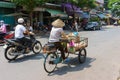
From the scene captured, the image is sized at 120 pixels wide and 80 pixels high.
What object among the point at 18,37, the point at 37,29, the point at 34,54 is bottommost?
the point at 37,29

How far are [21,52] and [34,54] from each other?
136 centimetres

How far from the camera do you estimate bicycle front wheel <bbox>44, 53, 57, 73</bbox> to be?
327 inches

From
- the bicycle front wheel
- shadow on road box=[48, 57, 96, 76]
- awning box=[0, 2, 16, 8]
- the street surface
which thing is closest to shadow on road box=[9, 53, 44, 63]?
the street surface

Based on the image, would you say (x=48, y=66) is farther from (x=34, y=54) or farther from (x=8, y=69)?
(x=34, y=54)

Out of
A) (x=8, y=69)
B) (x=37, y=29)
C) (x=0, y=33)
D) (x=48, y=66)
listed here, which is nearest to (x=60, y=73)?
(x=48, y=66)

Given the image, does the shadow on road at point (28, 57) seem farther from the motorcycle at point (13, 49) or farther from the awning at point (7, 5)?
the awning at point (7, 5)

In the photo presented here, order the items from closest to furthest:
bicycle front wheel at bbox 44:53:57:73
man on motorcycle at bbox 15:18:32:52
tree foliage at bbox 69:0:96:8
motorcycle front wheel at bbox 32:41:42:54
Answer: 1. bicycle front wheel at bbox 44:53:57:73
2. man on motorcycle at bbox 15:18:32:52
3. motorcycle front wheel at bbox 32:41:42:54
4. tree foliage at bbox 69:0:96:8

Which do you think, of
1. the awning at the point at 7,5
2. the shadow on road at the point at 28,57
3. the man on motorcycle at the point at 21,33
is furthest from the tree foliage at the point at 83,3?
the man on motorcycle at the point at 21,33

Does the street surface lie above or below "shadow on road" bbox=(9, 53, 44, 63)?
above

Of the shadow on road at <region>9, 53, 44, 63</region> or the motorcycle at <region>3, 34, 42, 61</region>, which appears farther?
the shadow on road at <region>9, 53, 44, 63</region>

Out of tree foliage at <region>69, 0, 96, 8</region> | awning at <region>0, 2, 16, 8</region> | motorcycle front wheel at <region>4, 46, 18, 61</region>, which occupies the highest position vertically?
awning at <region>0, 2, 16, 8</region>

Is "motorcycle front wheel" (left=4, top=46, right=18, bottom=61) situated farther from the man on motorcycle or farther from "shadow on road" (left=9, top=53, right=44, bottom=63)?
the man on motorcycle

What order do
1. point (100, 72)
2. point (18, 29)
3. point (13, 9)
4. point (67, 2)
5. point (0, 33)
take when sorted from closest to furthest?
point (100, 72) → point (18, 29) → point (0, 33) → point (13, 9) → point (67, 2)

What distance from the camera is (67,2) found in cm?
4266
